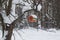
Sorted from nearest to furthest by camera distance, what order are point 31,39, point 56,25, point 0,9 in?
point 0,9, point 31,39, point 56,25

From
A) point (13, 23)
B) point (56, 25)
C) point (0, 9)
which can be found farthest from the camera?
point (56, 25)

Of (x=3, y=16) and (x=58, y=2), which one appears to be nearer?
(x=3, y=16)

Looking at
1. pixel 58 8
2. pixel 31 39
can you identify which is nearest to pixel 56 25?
pixel 58 8

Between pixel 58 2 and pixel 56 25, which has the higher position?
pixel 58 2

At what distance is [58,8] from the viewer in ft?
104

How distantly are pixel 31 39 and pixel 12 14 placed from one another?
11.4 metres

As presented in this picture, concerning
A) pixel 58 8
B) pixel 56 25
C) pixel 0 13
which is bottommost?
pixel 56 25

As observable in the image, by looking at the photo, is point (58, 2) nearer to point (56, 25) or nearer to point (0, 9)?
point (56, 25)

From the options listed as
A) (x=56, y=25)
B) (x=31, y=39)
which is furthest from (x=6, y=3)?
(x=56, y=25)

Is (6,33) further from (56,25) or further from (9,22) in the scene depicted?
(56,25)

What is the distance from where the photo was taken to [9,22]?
6.55 m

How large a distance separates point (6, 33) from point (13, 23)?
493mm

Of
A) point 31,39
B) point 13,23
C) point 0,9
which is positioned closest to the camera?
point 0,9

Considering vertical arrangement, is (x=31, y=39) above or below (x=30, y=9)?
below
